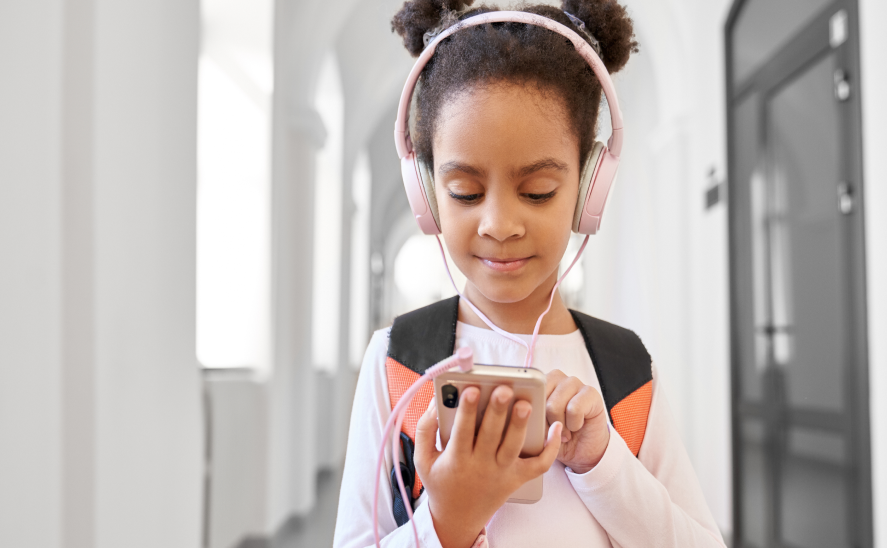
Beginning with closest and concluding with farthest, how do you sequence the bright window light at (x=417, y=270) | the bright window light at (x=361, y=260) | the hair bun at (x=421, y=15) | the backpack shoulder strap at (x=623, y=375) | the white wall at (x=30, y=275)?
the backpack shoulder strap at (x=623, y=375) < the hair bun at (x=421, y=15) < the white wall at (x=30, y=275) < the bright window light at (x=361, y=260) < the bright window light at (x=417, y=270)

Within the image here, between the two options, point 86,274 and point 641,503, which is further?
point 86,274

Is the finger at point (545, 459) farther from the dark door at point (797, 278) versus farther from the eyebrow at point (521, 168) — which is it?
the dark door at point (797, 278)

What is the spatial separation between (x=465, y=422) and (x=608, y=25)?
0.65m

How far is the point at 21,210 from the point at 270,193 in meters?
2.64

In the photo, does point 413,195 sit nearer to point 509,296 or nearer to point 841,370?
point 509,296

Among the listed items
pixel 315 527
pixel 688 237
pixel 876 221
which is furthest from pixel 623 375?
pixel 315 527

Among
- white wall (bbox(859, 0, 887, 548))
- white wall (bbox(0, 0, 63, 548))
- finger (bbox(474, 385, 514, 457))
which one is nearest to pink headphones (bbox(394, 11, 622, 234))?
finger (bbox(474, 385, 514, 457))

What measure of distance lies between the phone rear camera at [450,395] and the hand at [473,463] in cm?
1

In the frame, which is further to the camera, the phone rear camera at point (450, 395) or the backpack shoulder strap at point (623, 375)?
the backpack shoulder strap at point (623, 375)

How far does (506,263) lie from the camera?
2.91 ft

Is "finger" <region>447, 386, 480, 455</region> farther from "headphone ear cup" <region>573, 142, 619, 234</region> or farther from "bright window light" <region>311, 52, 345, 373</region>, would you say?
"bright window light" <region>311, 52, 345, 373</region>

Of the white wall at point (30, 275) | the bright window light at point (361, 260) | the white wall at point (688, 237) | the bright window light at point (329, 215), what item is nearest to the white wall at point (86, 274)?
the white wall at point (30, 275)

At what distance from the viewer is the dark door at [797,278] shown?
2549mm

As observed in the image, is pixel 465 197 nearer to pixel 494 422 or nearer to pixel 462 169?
pixel 462 169
